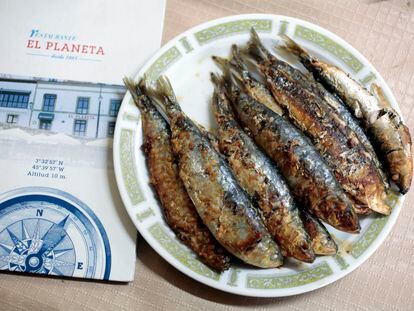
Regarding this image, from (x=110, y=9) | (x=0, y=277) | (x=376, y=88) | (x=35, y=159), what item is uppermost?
(x=110, y=9)

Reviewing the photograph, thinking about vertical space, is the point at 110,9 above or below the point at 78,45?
above

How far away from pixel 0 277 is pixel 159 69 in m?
0.97

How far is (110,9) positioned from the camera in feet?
6.17

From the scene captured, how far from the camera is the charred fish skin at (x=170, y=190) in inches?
58.4

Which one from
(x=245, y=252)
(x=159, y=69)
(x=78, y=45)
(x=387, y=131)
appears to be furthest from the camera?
(x=78, y=45)

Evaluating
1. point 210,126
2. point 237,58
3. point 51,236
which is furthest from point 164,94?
point 51,236

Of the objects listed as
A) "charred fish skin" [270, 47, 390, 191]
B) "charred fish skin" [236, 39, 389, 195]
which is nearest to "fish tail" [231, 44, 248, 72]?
"charred fish skin" [236, 39, 389, 195]

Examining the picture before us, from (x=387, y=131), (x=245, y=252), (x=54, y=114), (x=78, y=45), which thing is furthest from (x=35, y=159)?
(x=387, y=131)

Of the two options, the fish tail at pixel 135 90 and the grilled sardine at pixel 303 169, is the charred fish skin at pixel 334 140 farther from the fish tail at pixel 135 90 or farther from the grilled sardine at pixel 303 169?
the fish tail at pixel 135 90

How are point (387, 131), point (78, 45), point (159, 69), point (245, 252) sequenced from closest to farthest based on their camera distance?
1. point (245, 252)
2. point (387, 131)
3. point (159, 69)
4. point (78, 45)

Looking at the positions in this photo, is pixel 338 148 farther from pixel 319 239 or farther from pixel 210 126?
pixel 210 126

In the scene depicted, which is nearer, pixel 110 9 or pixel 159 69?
pixel 159 69

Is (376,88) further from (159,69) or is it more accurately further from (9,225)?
(9,225)

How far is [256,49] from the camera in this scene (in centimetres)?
172
